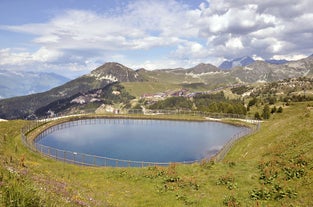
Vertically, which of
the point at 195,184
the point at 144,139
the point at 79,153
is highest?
the point at 195,184

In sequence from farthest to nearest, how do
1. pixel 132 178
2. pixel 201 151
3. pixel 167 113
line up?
pixel 167 113, pixel 201 151, pixel 132 178

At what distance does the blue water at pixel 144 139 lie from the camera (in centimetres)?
6497

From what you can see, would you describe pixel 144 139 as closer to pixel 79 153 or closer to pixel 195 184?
pixel 79 153

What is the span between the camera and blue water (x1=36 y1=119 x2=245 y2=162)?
64969 millimetres

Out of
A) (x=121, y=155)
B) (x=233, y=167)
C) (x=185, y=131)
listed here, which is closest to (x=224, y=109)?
(x=185, y=131)

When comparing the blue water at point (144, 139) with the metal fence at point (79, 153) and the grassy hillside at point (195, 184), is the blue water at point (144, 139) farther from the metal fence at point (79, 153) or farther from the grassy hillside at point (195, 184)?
the grassy hillside at point (195, 184)

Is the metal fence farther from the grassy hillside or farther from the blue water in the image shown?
the grassy hillside

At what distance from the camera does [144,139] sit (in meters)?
82.6

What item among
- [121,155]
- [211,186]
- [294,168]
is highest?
[294,168]

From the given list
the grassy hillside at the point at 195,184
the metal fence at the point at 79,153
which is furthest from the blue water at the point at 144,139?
the grassy hillside at the point at 195,184

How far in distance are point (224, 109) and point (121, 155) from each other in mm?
88066

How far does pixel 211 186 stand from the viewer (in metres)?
24.8

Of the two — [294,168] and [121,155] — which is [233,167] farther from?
[121,155]

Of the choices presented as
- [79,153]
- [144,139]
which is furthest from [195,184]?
[144,139]
